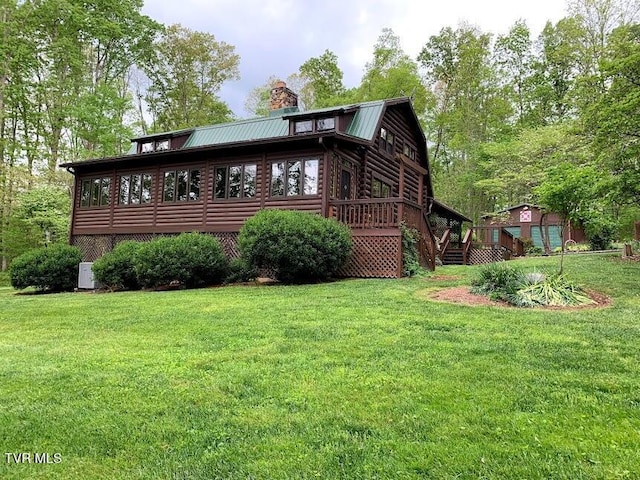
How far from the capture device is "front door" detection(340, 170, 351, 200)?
13495 millimetres

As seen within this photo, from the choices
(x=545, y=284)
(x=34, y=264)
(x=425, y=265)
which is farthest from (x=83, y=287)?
(x=545, y=284)

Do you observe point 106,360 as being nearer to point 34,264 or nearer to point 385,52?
point 34,264

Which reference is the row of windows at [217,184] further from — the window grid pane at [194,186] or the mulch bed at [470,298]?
the mulch bed at [470,298]

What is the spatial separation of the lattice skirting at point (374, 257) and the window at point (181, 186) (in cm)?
659

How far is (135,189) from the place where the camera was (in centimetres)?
1673

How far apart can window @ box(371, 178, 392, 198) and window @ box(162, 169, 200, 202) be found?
6237 millimetres

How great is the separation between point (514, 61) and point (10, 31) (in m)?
32.1

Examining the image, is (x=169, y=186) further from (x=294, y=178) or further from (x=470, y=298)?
(x=470, y=298)

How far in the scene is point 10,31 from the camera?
77.4 ft

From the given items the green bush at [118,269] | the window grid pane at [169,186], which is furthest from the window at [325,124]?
the green bush at [118,269]

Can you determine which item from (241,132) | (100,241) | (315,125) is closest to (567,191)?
(315,125)

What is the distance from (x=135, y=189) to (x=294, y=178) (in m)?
7.18

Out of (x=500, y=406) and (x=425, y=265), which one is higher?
(x=425, y=265)
